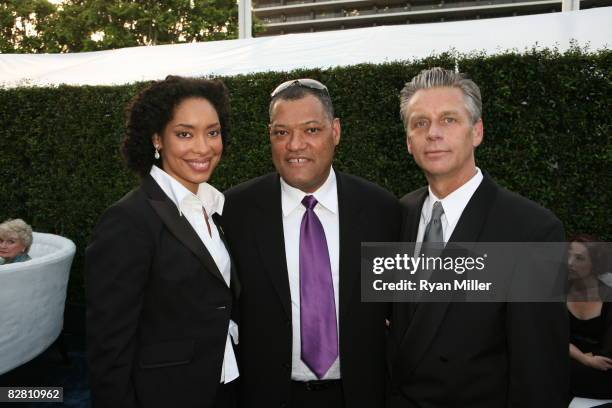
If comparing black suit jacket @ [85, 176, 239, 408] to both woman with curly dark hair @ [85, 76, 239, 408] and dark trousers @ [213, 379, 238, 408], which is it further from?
dark trousers @ [213, 379, 238, 408]

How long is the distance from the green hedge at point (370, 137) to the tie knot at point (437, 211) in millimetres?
3325

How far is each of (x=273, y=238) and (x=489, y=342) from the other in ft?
3.83

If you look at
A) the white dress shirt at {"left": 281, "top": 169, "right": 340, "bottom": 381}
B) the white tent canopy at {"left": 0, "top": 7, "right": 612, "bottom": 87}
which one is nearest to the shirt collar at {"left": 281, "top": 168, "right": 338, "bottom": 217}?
the white dress shirt at {"left": 281, "top": 169, "right": 340, "bottom": 381}

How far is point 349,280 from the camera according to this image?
2.47 metres

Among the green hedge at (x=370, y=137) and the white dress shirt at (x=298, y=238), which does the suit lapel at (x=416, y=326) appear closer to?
the white dress shirt at (x=298, y=238)

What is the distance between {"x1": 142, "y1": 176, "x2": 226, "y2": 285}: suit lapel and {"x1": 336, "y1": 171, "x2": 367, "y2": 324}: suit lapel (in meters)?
0.66

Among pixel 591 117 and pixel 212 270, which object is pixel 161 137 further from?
pixel 591 117

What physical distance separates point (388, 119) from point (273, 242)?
3.52m

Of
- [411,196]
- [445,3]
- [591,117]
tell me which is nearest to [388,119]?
[591,117]

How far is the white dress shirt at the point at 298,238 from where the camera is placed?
245 cm

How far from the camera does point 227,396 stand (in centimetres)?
239

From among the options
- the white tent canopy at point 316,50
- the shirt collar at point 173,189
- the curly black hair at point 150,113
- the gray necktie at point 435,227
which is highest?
the white tent canopy at point 316,50

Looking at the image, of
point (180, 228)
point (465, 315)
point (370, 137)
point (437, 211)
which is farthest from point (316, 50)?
point (465, 315)

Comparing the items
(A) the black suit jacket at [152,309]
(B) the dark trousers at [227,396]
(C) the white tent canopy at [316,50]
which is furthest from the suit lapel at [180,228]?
(C) the white tent canopy at [316,50]
